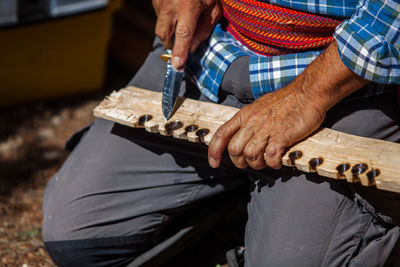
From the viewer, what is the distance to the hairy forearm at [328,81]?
49.3 inches

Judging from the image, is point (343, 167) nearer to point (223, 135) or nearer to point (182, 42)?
point (223, 135)

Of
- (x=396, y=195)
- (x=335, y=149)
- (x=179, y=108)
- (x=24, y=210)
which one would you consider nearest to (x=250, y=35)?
(x=179, y=108)

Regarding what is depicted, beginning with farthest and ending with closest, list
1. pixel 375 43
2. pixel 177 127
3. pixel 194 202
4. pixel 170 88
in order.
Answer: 1. pixel 194 202
2. pixel 170 88
3. pixel 177 127
4. pixel 375 43

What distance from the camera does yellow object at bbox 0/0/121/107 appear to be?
8.25ft

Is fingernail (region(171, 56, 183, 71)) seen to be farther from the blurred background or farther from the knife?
the blurred background

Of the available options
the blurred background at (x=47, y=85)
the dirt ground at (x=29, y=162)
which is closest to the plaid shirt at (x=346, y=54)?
the blurred background at (x=47, y=85)

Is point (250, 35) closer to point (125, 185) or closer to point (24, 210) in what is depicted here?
point (125, 185)

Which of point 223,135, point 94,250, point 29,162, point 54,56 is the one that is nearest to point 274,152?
point 223,135

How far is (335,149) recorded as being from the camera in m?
1.28

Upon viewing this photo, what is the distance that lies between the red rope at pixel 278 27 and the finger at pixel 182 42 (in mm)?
141

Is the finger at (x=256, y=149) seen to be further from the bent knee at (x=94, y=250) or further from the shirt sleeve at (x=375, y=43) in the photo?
the bent knee at (x=94, y=250)

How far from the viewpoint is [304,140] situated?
132 cm

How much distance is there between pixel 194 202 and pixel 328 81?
0.64 m

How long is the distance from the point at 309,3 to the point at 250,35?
0.24 m
